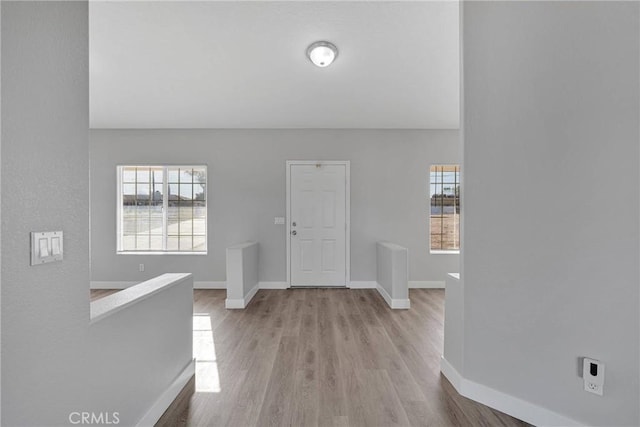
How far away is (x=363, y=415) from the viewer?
1.85 m

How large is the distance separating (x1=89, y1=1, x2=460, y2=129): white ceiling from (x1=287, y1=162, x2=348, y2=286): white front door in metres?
0.80

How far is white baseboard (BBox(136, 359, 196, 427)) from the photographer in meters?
1.70

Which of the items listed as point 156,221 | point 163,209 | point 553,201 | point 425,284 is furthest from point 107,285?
point 553,201

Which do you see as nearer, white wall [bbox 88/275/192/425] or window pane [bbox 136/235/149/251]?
white wall [bbox 88/275/192/425]

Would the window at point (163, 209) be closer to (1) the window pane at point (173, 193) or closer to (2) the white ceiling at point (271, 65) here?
(1) the window pane at point (173, 193)

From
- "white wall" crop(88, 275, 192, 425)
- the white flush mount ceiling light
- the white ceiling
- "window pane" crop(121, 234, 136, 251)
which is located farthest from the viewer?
"window pane" crop(121, 234, 136, 251)

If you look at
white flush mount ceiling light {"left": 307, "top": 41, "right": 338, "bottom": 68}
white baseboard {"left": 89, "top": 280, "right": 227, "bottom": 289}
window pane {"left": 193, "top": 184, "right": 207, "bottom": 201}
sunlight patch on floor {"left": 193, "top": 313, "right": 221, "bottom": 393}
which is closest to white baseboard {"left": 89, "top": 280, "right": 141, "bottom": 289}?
white baseboard {"left": 89, "top": 280, "right": 227, "bottom": 289}

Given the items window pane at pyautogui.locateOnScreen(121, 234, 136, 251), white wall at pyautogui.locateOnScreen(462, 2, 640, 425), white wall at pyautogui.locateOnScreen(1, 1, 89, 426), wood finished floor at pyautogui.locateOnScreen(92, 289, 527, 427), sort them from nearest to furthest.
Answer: white wall at pyautogui.locateOnScreen(1, 1, 89, 426), white wall at pyautogui.locateOnScreen(462, 2, 640, 425), wood finished floor at pyautogui.locateOnScreen(92, 289, 527, 427), window pane at pyautogui.locateOnScreen(121, 234, 136, 251)

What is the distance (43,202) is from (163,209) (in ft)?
14.2

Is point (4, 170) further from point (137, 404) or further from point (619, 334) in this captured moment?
point (619, 334)

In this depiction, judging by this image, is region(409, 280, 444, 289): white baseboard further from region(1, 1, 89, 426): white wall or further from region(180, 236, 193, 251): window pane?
region(1, 1, 89, 426): white wall

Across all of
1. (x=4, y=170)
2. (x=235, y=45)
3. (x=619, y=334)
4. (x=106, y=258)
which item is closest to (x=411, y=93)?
(x=235, y=45)

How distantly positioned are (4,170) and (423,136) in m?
4.99

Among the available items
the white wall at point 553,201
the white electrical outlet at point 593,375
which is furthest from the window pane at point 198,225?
the white electrical outlet at point 593,375
